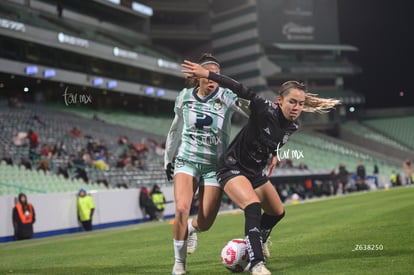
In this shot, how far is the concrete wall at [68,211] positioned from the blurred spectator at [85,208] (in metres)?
0.41

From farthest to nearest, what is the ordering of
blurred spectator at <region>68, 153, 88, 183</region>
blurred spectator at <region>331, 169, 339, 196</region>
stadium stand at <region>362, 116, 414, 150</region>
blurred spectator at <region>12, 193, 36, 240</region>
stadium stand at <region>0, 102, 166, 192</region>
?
1. stadium stand at <region>362, 116, 414, 150</region>
2. blurred spectator at <region>331, 169, 339, 196</region>
3. blurred spectator at <region>68, 153, 88, 183</region>
4. stadium stand at <region>0, 102, 166, 192</region>
5. blurred spectator at <region>12, 193, 36, 240</region>

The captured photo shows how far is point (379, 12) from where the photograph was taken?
214ft

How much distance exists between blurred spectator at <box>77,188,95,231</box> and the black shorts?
17.5m

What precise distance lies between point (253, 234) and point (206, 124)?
5.94 ft

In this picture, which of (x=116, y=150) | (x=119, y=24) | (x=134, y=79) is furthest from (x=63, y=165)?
(x=119, y=24)

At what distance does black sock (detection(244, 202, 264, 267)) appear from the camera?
661 centimetres

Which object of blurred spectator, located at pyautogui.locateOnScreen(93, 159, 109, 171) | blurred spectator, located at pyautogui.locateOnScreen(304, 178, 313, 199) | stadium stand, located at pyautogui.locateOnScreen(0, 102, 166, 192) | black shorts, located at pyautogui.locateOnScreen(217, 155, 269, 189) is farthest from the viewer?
blurred spectator, located at pyautogui.locateOnScreen(304, 178, 313, 199)

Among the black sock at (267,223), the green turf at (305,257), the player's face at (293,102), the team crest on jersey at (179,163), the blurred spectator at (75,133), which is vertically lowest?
the green turf at (305,257)

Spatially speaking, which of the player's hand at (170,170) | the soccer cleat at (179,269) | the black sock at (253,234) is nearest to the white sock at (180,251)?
the soccer cleat at (179,269)

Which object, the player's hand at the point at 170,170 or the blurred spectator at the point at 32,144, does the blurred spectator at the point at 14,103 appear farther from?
the player's hand at the point at 170,170

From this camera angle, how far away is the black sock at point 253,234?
661cm

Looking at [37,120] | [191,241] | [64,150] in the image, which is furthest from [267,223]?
[37,120]

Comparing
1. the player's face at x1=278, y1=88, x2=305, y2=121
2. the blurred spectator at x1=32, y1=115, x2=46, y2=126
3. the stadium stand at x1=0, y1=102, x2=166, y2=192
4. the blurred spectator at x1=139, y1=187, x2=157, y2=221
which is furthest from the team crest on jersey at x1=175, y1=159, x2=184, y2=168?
the blurred spectator at x1=32, y1=115, x2=46, y2=126

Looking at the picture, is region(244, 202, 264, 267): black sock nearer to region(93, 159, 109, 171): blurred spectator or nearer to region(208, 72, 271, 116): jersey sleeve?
region(208, 72, 271, 116): jersey sleeve
